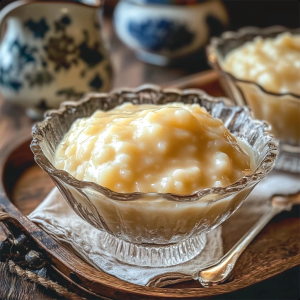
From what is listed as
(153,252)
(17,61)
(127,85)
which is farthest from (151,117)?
(127,85)

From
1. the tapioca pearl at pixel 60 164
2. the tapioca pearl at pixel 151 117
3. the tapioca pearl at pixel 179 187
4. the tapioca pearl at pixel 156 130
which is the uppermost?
the tapioca pearl at pixel 151 117

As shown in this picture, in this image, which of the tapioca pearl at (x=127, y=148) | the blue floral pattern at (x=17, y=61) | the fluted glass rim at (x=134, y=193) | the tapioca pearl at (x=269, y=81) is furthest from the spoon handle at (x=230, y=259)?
the blue floral pattern at (x=17, y=61)

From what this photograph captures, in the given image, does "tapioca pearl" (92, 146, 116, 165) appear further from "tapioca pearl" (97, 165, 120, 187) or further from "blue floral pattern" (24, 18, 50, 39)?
"blue floral pattern" (24, 18, 50, 39)

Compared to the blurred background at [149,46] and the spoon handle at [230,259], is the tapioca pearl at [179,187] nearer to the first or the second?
the spoon handle at [230,259]

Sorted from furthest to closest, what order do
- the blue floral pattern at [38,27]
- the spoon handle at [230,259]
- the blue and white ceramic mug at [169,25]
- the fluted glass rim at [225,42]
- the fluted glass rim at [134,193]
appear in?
the blue and white ceramic mug at [169,25] → the blue floral pattern at [38,27] → the fluted glass rim at [225,42] → the spoon handle at [230,259] → the fluted glass rim at [134,193]

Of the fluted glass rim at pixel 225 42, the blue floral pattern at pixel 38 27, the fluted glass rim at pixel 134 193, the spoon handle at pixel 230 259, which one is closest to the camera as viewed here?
the fluted glass rim at pixel 134 193

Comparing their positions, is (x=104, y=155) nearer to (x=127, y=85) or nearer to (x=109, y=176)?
(x=109, y=176)

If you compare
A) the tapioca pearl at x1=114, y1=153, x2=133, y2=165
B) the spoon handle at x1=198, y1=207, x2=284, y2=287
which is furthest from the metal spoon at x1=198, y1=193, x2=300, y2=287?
the tapioca pearl at x1=114, y1=153, x2=133, y2=165

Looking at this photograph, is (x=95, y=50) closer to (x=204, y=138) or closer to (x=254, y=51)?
(x=254, y=51)
